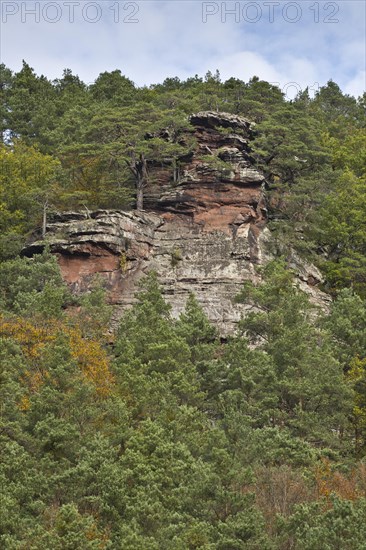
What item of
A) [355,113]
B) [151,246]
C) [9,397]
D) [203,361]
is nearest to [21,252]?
[151,246]

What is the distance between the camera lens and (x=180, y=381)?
101ft

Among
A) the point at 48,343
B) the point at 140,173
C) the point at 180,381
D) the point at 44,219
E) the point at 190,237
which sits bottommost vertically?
the point at 180,381

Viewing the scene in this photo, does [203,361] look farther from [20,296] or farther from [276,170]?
[276,170]

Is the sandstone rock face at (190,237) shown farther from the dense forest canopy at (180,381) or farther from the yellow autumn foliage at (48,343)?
the yellow autumn foliage at (48,343)

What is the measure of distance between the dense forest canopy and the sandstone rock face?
1.37 metres

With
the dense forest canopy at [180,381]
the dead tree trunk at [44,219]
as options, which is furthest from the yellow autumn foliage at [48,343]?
the dead tree trunk at [44,219]

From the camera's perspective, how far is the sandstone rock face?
43.2 meters

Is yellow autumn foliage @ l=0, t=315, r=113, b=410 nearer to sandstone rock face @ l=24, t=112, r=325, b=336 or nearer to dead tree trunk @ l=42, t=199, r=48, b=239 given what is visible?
sandstone rock face @ l=24, t=112, r=325, b=336

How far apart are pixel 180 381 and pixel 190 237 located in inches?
652

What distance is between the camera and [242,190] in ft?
158

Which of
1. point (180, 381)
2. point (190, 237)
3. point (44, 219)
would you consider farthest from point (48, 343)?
point (190, 237)

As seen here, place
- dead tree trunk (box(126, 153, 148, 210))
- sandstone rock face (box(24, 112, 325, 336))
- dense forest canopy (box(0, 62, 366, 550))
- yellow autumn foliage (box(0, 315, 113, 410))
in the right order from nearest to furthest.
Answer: dense forest canopy (box(0, 62, 366, 550)), yellow autumn foliage (box(0, 315, 113, 410)), sandstone rock face (box(24, 112, 325, 336)), dead tree trunk (box(126, 153, 148, 210))

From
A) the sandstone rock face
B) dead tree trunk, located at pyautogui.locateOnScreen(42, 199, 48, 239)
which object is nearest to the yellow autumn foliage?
the sandstone rock face

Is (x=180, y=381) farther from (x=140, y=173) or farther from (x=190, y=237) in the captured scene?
(x=140, y=173)
